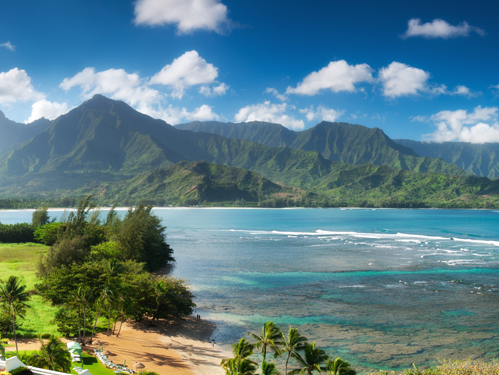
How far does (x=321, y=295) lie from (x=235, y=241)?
6457 centimetres

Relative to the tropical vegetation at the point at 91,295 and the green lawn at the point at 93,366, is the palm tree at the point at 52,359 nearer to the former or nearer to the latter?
the green lawn at the point at 93,366

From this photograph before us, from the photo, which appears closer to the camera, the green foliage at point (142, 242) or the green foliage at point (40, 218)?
the green foliage at point (142, 242)

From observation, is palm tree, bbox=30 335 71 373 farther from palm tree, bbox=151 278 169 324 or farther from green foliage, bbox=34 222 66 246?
green foliage, bbox=34 222 66 246

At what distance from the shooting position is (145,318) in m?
44.3

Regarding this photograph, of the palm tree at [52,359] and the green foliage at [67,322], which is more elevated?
the palm tree at [52,359]

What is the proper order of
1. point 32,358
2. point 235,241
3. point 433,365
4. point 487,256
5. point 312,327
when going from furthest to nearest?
point 235,241 < point 487,256 < point 312,327 < point 433,365 < point 32,358

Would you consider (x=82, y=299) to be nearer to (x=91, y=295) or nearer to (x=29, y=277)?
(x=91, y=295)

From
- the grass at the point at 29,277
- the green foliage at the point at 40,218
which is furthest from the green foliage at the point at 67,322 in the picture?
the green foliage at the point at 40,218

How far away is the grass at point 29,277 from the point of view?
118 ft

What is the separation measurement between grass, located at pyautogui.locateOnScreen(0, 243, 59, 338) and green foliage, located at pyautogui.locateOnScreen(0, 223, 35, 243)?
5.44m

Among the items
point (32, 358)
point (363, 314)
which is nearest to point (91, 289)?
point (32, 358)

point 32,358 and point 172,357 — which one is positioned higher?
point 32,358

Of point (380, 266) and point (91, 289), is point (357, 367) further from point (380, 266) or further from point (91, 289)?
point (380, 266)

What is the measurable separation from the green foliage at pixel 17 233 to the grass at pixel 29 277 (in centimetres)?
544
